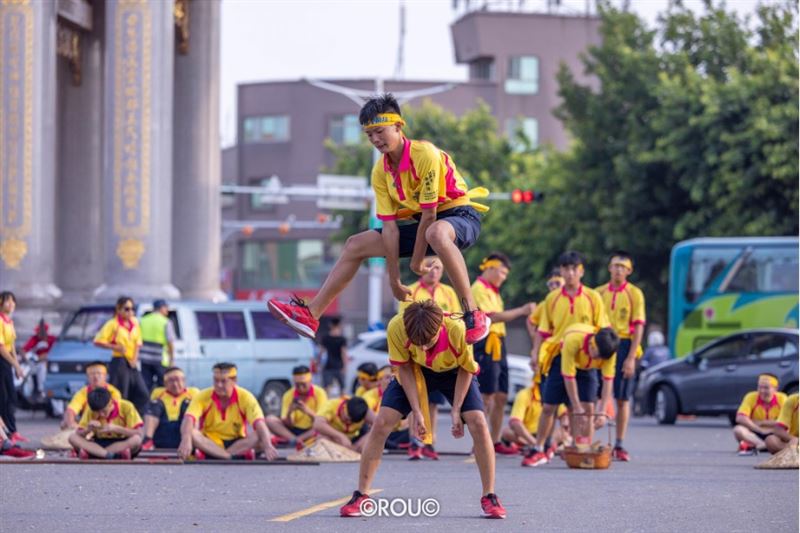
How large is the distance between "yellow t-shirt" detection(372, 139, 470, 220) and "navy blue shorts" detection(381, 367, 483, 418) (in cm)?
112

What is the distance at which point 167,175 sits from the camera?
3434cm

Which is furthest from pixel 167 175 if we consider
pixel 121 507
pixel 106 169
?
pixel 121 507

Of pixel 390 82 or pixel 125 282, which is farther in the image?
pixel 390 82

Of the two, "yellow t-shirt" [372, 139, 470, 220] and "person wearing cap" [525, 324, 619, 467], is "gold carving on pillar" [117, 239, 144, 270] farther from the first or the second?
"yellow t-shirt" [372, 139, 470, 220]

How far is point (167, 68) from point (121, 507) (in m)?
22.2

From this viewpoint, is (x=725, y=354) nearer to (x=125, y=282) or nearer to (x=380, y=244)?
(x=125, y=282)

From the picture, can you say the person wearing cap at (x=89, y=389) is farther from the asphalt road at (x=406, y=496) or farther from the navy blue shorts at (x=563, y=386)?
the navy blue shorts at (x=563, y=386)

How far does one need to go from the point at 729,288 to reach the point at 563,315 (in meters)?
21.3

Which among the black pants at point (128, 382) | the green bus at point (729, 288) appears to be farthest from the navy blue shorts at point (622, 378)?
the green bus at point (729, 288)

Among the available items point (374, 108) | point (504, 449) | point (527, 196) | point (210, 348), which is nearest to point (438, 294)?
point (504, 449)

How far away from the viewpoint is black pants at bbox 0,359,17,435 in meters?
20.7

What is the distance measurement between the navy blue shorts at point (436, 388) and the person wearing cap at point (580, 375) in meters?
5.46

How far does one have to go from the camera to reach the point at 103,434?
60.9 ft

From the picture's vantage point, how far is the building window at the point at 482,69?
265 feet
